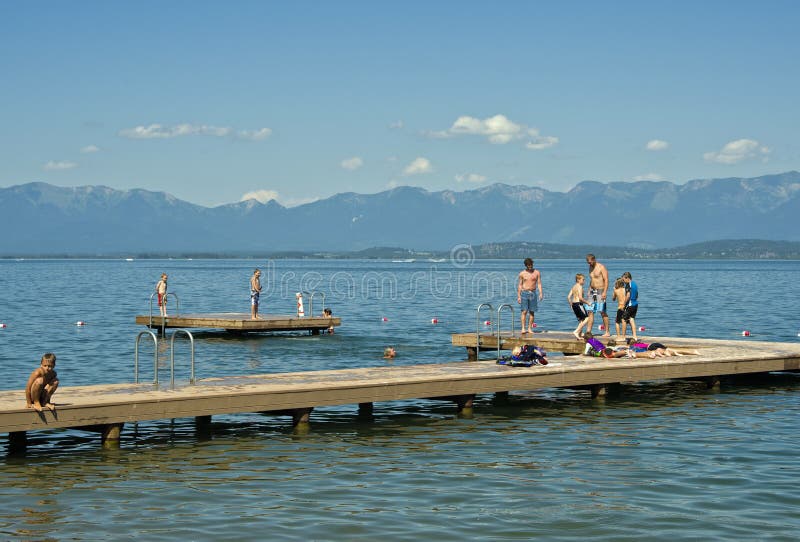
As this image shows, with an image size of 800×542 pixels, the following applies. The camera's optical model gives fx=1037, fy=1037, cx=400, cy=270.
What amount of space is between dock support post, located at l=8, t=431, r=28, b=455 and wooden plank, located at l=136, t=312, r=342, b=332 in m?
21.0

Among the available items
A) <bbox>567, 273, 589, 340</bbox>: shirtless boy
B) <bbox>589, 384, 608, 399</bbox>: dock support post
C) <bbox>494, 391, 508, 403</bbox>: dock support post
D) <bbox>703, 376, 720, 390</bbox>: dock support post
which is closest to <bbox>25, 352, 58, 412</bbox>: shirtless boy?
<bbox>494, 391, 508, 403</bbox>: dock support post

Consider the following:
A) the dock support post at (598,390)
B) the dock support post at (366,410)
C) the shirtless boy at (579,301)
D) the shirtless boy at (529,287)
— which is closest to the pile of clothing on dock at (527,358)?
the dock support post at (598,390)

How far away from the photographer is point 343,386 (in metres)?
19.6

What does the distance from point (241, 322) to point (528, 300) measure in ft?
47.4

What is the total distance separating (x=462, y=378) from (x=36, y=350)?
70.7ft

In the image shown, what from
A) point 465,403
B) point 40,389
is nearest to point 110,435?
point 40,389

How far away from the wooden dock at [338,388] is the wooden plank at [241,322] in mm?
16783

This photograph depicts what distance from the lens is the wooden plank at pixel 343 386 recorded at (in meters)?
17.0

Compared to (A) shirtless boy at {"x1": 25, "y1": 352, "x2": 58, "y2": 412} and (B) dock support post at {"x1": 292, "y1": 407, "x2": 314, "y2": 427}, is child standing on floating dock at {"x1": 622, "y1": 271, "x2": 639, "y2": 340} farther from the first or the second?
(A) shirtless boy at {"x1": 25, "y1": 352, "x2": 58, "y2": 412}

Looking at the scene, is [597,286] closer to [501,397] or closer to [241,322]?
[501,397]

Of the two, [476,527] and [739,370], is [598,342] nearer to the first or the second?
[739,370]

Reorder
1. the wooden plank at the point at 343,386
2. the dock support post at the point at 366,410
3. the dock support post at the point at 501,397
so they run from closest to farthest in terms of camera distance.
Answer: the wooden plank at the point at 343,386, the dock support post at the point at 366,410, the dock support post at the point at 501,397

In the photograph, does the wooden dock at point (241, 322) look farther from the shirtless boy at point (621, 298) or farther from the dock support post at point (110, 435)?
the dock support post at point (110, 435)

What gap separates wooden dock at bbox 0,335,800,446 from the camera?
17.1 meters
